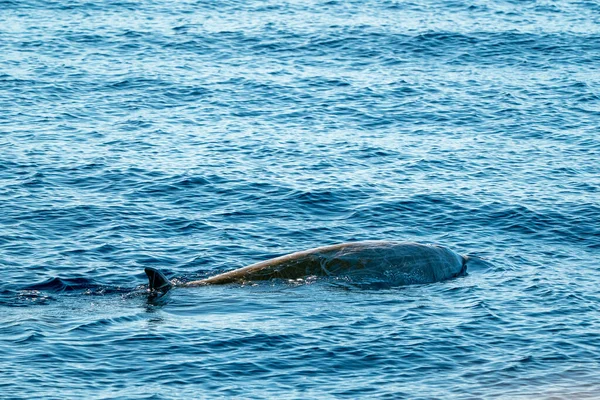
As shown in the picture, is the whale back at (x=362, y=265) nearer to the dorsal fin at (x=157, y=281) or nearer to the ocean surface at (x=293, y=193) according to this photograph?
the ocean surface at (x=293, y=193)

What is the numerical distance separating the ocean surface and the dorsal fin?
0.98 feet

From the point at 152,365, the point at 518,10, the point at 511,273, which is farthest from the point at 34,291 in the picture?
the point at 518,10

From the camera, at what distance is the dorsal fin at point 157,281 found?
29.2 m

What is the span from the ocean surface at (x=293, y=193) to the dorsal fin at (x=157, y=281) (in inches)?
11.8

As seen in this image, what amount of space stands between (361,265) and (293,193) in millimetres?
8273

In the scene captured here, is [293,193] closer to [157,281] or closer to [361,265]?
[361,265]

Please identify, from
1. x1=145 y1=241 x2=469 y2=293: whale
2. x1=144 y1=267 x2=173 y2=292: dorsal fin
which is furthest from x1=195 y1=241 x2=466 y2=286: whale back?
x1=144 y1=267 x2=173 y2=292: dorsal fin

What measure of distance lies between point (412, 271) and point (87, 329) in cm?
1014

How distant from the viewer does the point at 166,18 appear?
68.0 metres

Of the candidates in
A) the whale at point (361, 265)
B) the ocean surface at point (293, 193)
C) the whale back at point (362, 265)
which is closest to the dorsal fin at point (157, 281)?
the ocean surface at point (293, 193)

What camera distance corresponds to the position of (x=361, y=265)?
3184cm

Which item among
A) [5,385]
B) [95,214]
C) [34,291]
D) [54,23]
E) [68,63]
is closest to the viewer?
[5,385]

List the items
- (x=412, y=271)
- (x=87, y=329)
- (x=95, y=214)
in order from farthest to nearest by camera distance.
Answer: (x=95, y=214) → (x=412, y=271) → (x=87, y=329)

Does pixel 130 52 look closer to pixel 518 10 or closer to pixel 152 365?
pixel 518 10
